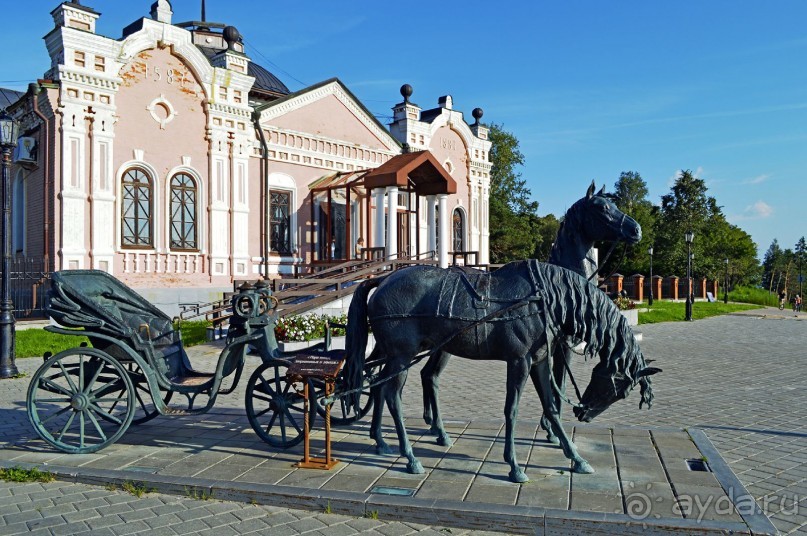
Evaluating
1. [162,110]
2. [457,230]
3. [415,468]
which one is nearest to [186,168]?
[162,110]

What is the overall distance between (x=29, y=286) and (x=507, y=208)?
3051 cm

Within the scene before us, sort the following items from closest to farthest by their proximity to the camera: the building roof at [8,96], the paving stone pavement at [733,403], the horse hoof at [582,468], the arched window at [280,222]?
the horse hoof at [582,468]
the paving stone pavement at [733,403]
the arched window at [280,222]
the building roof at [8,96]

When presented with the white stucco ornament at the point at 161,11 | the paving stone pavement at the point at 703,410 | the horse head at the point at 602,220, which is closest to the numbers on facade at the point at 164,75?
the white stucco ornament at the point at 161,11

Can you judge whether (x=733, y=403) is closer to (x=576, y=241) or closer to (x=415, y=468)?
(x=576, y=241)

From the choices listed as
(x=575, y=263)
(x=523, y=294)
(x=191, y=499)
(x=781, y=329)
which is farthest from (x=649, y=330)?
(x=191, y=499)

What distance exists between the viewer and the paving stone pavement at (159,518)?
4582mm

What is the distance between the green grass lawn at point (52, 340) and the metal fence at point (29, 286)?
1377 millimetres

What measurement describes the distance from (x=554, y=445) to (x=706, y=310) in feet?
101

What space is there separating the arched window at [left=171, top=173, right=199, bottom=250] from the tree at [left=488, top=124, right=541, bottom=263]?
77.7 feet

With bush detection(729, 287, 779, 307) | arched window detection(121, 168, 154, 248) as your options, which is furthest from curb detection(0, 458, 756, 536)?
bush detection(729, 287, 779, 307)

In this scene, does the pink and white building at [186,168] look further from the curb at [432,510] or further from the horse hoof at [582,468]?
the horse hoof at [582,468]

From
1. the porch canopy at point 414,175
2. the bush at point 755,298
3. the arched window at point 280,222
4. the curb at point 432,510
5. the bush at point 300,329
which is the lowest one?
the bush at point 755,298

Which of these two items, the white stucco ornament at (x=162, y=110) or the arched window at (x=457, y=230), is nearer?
the white stucco ornament at (x=162, y=110)

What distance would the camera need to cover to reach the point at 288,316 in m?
14.4
